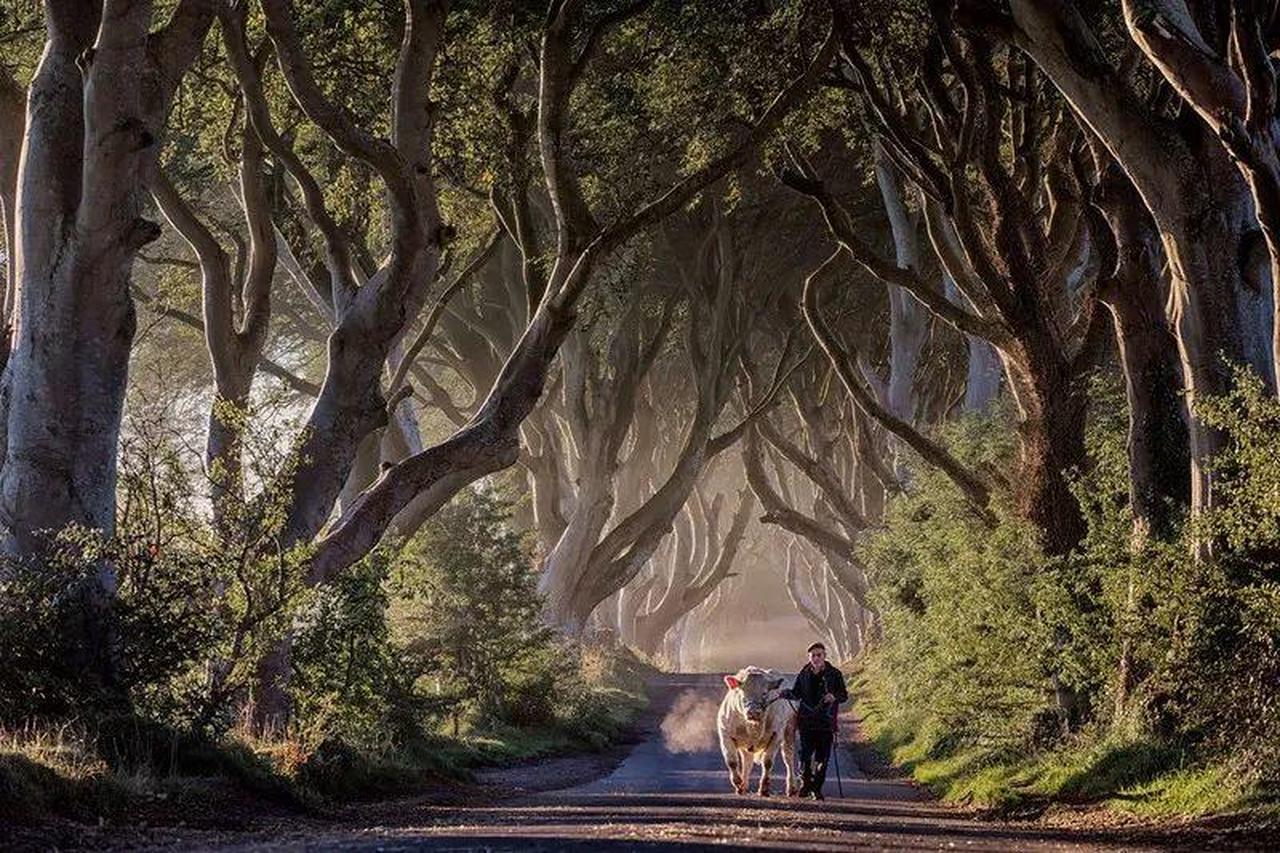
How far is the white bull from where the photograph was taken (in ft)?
58.4

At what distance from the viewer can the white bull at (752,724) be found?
17.8m

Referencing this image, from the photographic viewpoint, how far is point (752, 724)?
704 inches

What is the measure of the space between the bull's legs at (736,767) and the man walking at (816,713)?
2.06 feet

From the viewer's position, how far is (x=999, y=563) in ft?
58.1

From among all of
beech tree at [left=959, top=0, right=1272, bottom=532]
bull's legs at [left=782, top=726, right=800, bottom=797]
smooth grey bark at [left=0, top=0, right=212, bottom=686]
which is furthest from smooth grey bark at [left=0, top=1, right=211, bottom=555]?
bull's legs at [left=782, top=726, right=800, bottom=797]

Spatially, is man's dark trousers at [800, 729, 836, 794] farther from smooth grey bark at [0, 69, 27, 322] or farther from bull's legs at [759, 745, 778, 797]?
smooth grey bark at [0, 69, 27, 322]

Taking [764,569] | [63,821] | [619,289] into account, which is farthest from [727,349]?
[764,569]

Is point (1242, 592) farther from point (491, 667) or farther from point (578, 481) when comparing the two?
point (578, 481)

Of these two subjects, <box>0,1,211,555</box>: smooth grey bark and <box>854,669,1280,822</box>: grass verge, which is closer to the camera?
<box>854,669,1280,822</box>: grass verge

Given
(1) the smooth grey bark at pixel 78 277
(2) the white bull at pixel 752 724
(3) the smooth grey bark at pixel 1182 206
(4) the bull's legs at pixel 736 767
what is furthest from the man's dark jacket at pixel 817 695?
(1) the smooth grey bark at pixel 78 277

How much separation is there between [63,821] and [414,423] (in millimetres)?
17756

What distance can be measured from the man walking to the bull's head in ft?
1.34

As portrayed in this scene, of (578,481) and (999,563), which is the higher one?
(578,481)

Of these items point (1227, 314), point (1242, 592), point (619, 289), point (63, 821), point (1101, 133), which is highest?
point (619, 289)
